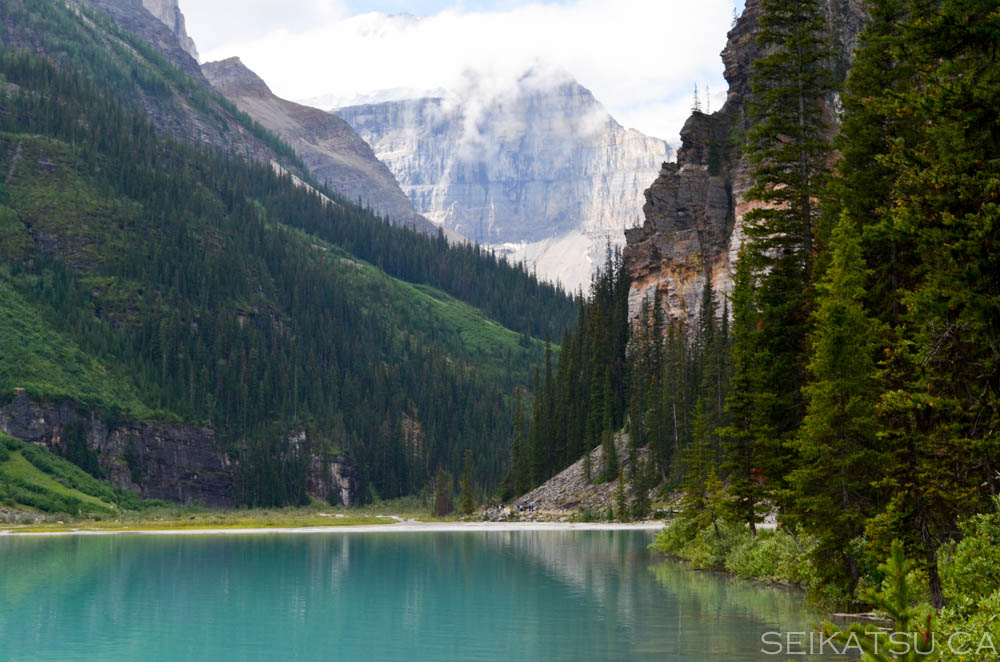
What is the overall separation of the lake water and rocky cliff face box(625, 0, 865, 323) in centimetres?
6181

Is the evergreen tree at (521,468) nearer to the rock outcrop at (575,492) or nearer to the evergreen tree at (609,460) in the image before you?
the rock outcrop at (575,492)

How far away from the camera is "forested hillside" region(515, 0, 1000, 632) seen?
20938 mm

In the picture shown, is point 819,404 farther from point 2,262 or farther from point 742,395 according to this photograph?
point 2,262

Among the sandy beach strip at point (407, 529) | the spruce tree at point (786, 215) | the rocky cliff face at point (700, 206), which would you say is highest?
the rocky cliff face at point (700, 206)

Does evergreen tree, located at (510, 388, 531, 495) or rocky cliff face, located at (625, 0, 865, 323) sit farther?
evergreen tree, located at (510, 388, 531, 495)

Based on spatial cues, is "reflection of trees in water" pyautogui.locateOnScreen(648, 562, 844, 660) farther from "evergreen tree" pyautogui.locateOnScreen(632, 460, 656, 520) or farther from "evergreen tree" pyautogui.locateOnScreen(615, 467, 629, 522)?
"evergreen tree" pyautogui.locateOnScreen(632, 460, 656, 520)

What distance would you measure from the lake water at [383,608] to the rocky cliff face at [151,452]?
72.4 m

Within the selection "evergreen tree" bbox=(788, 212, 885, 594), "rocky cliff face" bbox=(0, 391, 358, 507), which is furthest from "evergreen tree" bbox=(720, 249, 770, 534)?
"rocky cliff face" bbox=(0, 391, 358, 507)

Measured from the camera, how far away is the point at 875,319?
102 feet

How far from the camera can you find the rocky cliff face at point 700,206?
386ft

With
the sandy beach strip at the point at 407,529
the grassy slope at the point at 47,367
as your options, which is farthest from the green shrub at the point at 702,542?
the grassy slope at the point at 47,367

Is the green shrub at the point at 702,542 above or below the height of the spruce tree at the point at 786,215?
below

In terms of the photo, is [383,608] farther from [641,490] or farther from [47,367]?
[47,367]

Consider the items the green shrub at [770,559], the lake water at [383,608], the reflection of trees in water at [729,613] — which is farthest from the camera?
the green shrub at [770,559]
